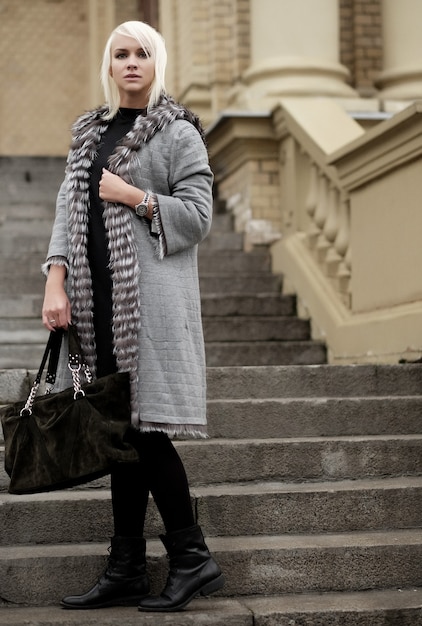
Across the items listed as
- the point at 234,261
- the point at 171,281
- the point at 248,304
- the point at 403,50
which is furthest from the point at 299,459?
the point at 403,50

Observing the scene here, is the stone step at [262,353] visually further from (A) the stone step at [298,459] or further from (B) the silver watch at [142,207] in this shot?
(B) the silver watch at [142,207]

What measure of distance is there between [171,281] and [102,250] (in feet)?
0.74

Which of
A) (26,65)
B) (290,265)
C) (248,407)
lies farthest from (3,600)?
(26,65)

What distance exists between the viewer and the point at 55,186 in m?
9.26

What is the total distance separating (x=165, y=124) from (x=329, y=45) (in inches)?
218

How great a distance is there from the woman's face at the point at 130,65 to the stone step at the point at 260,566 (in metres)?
1.50

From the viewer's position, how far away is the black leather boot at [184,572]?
363 centimetres

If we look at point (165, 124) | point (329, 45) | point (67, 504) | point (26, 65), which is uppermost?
point (26, 65)

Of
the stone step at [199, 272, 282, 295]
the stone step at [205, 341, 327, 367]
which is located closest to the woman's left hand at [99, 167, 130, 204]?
the stone step at [205, 341, 327, 367]

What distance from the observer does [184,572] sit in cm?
363

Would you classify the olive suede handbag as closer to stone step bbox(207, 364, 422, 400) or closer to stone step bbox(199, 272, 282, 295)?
stone step bbox(207, 364, 422, 400)

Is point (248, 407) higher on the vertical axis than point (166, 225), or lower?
lower

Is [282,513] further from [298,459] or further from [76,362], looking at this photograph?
[76,362]

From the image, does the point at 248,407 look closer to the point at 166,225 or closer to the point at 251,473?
the point at 251,473
